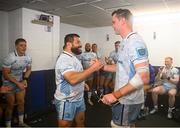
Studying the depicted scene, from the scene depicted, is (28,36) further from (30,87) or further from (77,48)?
(77,48)

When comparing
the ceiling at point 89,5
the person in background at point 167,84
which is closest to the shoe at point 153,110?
the person in background at point 167,84

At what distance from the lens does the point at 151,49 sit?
18.5ft

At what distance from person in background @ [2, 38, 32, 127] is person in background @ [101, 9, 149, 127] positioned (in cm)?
213

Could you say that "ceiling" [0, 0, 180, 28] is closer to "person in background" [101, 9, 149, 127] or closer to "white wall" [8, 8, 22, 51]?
"white wall" [8, 8, 22, 51]

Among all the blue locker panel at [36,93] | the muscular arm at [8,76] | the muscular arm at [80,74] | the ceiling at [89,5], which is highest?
the ceiling at [89,5]

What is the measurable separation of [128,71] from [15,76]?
243 cm

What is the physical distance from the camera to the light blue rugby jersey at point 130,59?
1467mm

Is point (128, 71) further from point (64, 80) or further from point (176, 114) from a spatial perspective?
point (176, 114)

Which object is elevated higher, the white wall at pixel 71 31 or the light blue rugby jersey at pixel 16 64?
the white wall at pixel 71 31

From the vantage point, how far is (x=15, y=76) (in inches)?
131

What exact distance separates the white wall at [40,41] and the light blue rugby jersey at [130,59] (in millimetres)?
2938

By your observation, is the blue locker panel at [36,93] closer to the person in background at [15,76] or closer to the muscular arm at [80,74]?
the person in background at [15,76]

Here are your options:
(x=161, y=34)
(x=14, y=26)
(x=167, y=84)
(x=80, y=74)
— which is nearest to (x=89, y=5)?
(x=14, y=26)

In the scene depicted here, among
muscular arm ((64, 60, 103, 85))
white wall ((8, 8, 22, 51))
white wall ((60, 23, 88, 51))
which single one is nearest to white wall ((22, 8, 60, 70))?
white wall ((8, 8, 22, 51))
